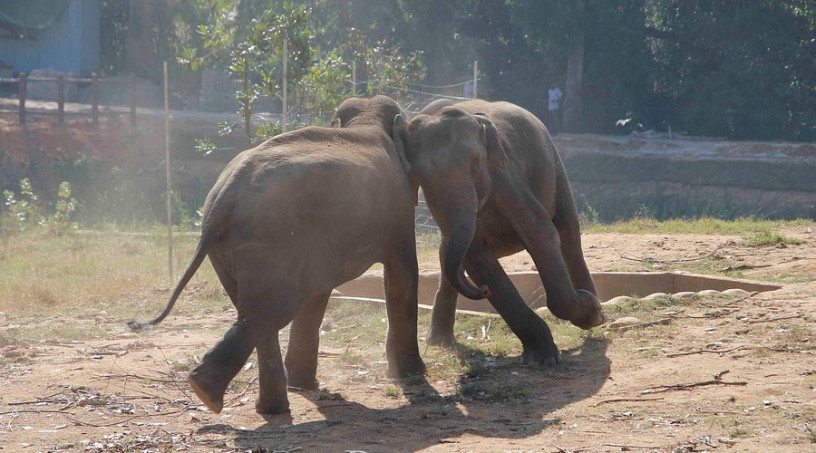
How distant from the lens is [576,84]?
29.1m

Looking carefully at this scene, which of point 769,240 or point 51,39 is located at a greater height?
point 51,39

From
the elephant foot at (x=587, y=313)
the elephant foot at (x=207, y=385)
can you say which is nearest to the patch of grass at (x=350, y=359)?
the elephant foot at (x=587, y=313)

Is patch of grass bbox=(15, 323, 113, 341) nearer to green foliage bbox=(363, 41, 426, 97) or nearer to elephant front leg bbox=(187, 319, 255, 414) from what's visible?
elephant front leg bbox=(187, 319, 255, 414)

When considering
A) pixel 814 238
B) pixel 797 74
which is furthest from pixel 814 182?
pixel 814 238

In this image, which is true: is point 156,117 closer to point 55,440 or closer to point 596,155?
point 596,155

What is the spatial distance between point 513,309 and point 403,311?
0.89 m

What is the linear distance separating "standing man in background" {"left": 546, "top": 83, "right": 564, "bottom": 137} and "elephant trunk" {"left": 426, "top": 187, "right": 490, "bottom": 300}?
23.2 meters

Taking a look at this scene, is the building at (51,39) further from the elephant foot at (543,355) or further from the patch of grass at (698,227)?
the elephant foot at (543,355)

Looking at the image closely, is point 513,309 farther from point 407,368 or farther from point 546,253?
point 407,368

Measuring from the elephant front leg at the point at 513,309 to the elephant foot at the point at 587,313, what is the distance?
33 centimetres

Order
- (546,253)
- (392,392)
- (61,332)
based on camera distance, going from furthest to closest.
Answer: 1. (61,332)
2. (546,253)
3. (392,392)

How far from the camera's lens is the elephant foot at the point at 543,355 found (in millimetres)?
7402

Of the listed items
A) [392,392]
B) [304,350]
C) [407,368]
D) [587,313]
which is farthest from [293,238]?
[587,313]

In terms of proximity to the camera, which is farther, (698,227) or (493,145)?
(698,227)
